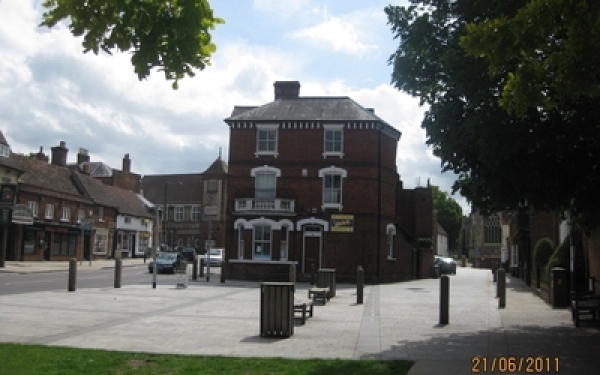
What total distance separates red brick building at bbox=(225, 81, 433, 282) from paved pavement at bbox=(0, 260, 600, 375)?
1543cm

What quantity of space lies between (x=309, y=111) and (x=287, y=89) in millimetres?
3570

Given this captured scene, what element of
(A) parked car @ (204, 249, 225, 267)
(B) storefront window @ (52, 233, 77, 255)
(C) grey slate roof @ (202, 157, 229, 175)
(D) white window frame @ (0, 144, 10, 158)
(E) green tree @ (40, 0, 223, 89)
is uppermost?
(C) grey slate roof @ (202, 157, 229, 175)

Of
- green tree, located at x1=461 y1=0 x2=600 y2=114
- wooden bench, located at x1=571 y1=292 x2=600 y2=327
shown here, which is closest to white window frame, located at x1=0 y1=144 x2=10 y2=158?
wooden bench, located at x1=571 y1=292 x2=600 y2=327

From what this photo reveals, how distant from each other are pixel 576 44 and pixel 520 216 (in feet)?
103

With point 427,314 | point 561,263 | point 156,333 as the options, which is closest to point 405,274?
point 561,263

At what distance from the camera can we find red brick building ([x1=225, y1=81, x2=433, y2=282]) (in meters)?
37.7

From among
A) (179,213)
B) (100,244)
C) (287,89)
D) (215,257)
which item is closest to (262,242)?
(287,89)

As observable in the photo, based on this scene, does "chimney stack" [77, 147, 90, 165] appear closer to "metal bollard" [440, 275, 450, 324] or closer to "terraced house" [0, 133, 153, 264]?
"terraced house" [0, 133, 153, 264]

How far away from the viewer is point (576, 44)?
757 centimetres

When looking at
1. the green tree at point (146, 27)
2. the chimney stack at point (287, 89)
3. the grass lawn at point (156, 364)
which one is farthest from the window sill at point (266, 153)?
the green tree at point (146, 27)

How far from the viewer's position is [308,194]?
38.3 metres

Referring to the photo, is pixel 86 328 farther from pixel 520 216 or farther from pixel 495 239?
pixel 495 239

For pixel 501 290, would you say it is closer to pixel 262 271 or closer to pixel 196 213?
pixel 262 271

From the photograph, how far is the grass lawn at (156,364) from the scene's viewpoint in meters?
9.24
